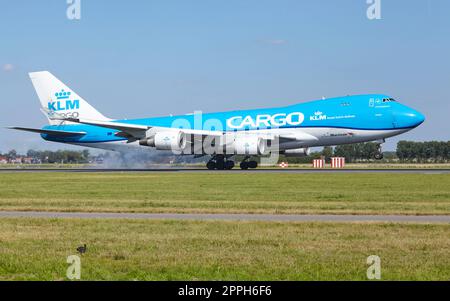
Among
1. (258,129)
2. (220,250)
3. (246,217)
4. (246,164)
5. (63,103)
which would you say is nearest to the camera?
(220,250)

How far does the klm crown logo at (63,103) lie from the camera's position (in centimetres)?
6644

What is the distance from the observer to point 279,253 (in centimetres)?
1359

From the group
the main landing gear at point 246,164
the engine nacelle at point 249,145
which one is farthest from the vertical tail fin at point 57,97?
the engine nacelle at point 249,145

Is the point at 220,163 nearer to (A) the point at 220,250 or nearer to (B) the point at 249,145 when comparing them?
Result: (B) the point at 249,145

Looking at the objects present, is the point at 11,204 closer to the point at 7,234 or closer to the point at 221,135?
the point at 7,234

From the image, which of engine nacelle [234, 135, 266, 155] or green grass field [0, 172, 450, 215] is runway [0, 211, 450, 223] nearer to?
green grass field [0, 172, 450, 215]

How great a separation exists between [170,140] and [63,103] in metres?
16.1

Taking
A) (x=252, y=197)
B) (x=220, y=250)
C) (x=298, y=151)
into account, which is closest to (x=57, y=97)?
(x=298, y=151)

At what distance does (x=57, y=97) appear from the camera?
6656 cm

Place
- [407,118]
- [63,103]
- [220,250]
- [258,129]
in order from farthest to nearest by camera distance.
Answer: [63,103] → [258,129] → [407,118] → [220,250]

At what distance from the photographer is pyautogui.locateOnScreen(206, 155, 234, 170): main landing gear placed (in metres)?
58.9

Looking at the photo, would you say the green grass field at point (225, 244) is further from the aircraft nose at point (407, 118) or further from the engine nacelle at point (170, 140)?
the engine nacelle at point (170, 140)

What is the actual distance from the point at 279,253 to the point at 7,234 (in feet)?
23.0
